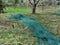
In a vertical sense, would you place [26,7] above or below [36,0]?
below

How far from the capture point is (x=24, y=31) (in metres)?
6.93

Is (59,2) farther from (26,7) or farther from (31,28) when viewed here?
(31,28)

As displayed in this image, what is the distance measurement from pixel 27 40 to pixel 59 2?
52.3ft

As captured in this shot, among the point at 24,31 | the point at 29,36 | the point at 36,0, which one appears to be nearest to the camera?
the point at 29,36

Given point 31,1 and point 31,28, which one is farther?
point 31,1

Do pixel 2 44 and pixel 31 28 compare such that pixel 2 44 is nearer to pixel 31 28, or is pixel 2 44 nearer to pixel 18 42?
pixel 18 42

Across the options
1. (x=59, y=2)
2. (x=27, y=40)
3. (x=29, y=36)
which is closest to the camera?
(x=27, y=40)

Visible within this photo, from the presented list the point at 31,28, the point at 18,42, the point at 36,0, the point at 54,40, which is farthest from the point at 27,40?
the point at 36,0

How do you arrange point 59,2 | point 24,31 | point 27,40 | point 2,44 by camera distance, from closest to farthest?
point 2,44 < point 27,40 < point 24,31 < point 59,2

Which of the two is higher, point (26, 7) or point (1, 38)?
point (1, 38)

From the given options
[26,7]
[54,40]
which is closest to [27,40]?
[54,40]

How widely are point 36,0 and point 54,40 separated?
7.75 metres

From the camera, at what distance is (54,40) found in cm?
557

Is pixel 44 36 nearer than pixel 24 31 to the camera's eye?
Yes
